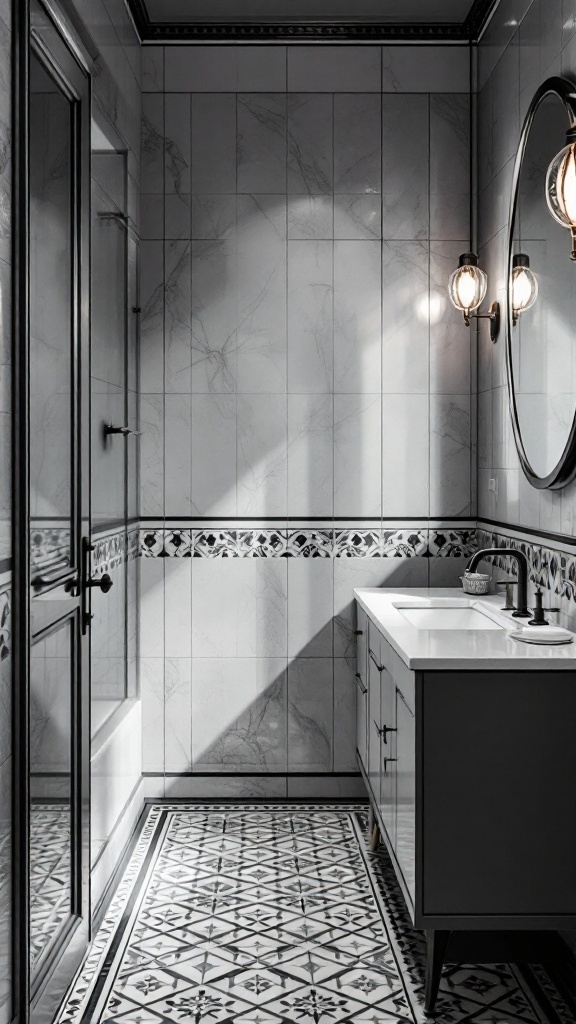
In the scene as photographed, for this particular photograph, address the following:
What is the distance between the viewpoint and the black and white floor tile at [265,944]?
2.18 metres

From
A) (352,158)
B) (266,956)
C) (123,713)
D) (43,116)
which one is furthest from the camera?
(352,158)

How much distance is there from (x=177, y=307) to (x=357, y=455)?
956mm

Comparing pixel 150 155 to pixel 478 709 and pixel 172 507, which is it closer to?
pixel 172 507

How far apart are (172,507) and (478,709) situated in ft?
6.11

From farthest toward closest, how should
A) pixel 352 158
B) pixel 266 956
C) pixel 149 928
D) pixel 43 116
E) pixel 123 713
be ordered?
pixel 352 158 < pixel 123 713 < pixel 149 928 < pixel 266 956 < pixel 43 116

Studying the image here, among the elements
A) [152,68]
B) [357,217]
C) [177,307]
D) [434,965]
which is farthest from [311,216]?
[434,965]

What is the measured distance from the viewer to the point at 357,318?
3613 millimetres

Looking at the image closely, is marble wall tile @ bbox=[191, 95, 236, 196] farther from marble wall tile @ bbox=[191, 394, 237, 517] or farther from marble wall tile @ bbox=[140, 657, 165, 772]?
marble wall tile @ bbox=[140, 657, 165, 772]

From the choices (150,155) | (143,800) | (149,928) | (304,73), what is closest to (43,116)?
(150,155)

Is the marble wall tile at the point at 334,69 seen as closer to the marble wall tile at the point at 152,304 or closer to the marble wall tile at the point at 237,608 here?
the marble wall tile at the point at 152,304

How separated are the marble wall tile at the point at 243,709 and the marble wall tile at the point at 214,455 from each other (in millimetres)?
645

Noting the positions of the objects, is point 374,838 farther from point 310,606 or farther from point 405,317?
point 405,317

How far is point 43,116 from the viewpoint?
6.81 ft

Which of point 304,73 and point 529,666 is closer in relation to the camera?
point 529,666
